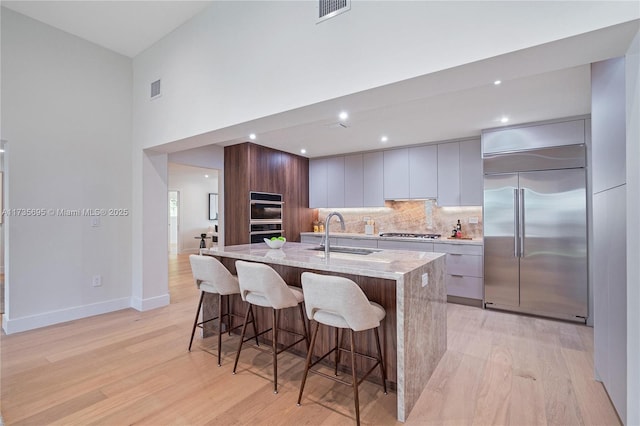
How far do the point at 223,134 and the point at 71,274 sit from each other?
8.50 ft

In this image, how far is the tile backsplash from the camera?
5.03 meters

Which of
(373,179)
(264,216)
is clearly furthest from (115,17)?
(373,179)

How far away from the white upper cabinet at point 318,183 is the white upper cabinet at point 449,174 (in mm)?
2225

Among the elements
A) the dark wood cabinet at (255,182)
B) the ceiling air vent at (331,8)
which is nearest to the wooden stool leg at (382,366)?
the ceiling air vent at (331,8)

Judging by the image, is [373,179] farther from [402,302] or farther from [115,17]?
[115,17]

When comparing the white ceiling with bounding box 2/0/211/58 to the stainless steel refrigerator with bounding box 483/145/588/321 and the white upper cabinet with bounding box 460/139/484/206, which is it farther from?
the stainless steel refrigerator with bounding box 483/145/588/321

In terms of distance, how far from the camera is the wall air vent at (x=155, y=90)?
3.82m

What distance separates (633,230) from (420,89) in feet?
4.77

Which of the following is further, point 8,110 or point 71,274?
point 71,274

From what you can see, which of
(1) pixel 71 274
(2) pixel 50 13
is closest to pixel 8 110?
(2) pixel 50 13

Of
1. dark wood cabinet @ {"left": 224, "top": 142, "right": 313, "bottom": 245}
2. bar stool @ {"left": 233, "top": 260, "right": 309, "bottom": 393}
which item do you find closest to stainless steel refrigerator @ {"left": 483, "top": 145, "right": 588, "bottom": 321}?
bar stool @ {"left": 233, "top": 260, "right": 309, "bottom": 393}

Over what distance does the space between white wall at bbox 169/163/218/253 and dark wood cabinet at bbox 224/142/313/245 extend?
4.34m

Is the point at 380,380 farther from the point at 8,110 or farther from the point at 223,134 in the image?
the point at 8,110

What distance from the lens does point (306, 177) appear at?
6379 millimetres
